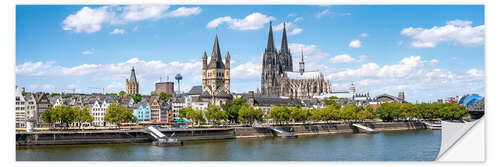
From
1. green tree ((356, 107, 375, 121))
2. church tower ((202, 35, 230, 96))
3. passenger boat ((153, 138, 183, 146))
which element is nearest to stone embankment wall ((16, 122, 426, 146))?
passenger boat ((153, 138, 183, 146))

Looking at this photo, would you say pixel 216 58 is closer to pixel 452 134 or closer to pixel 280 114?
pixel 280 114

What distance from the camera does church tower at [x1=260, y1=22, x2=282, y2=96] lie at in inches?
6791

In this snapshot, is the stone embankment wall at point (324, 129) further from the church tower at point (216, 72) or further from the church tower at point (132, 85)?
the church tower at point (132, 85)

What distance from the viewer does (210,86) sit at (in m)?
121

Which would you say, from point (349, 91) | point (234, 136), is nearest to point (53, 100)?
point (234, 136)

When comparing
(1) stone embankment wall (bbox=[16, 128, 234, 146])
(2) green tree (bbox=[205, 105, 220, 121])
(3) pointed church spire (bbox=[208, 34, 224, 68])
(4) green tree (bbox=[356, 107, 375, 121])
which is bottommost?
(1) stone embankment wall (bbox=[16, 128, 234, 146])

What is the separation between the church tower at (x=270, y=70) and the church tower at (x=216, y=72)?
49478mm

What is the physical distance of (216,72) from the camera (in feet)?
401

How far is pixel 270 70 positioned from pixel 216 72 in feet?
176

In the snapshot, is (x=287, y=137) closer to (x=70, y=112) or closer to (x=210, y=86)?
(x=70, y=112)

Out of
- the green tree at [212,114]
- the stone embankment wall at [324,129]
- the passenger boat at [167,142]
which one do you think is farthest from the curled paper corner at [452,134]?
the green tree at [212,114]

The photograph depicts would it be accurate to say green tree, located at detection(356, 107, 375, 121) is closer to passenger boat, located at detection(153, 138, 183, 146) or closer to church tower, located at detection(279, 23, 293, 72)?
passenger boat, located at detection(153, 138, 183, 146)

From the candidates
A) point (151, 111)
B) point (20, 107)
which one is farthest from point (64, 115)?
point (151, 111)
